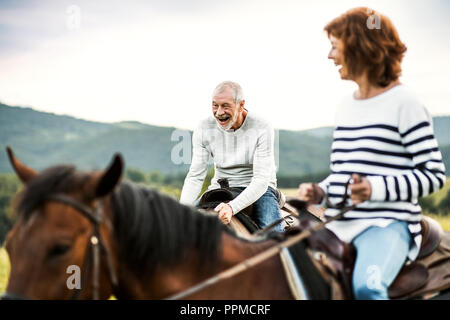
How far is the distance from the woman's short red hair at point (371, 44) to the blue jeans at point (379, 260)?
0.76 m

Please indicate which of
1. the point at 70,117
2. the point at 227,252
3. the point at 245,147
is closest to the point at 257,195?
the point at 245,147

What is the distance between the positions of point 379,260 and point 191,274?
90 cm

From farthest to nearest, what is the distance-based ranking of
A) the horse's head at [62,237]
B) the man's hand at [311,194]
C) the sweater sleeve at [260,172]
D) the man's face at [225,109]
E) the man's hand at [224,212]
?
1. the man's face at [225,109]
2. the sweater sleeve at [260,172]
3. the man's hand at [224,212]
4. the man's hand at [311,194]
5. the horse's head at [62,237]

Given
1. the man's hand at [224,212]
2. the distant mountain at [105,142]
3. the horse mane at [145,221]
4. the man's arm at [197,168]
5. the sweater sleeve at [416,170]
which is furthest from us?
the distant mountain at [105,142]

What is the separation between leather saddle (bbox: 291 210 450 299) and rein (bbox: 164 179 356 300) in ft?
0.23

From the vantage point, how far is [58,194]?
5.57 ft

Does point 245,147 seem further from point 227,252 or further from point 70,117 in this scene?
point 70,117

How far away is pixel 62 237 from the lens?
1635 millimetres

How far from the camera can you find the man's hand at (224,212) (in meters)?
3.57

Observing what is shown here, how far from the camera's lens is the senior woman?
6.68ft

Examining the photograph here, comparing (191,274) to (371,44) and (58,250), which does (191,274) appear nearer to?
(58,250)

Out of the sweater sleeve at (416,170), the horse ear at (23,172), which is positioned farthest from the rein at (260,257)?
the horse ear at (23,172)

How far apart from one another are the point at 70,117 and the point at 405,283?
4989 cm

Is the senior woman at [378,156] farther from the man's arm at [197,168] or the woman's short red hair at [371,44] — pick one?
the man's arm at [197,168]
